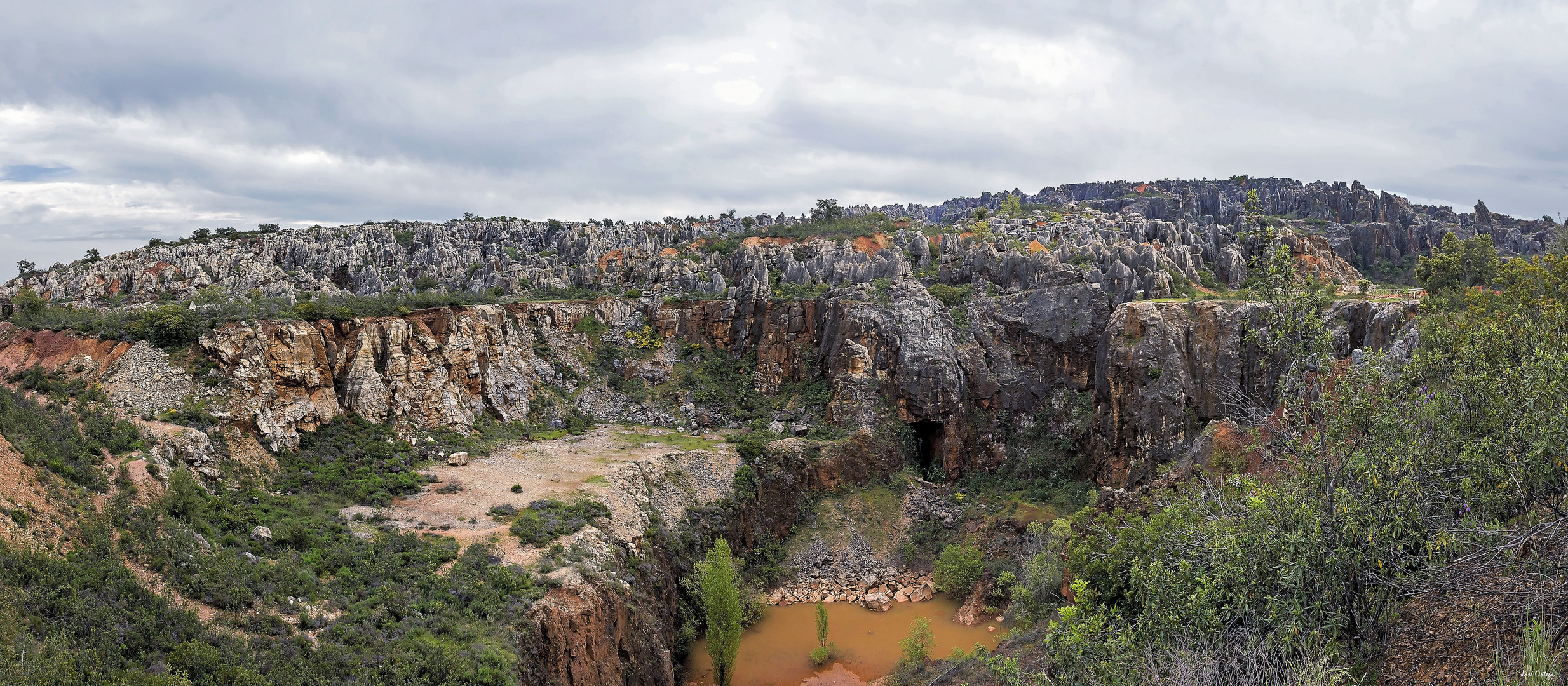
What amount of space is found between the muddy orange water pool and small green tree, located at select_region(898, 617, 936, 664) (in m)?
1.10

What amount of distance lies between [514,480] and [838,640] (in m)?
19.3

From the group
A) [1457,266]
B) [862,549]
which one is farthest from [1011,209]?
[862,549]

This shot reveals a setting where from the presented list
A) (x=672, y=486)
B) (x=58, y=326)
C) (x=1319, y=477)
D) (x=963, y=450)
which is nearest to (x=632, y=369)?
(x=672, y=486)

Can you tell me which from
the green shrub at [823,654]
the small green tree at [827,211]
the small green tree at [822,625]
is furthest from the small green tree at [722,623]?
the small green tree at [827,211]

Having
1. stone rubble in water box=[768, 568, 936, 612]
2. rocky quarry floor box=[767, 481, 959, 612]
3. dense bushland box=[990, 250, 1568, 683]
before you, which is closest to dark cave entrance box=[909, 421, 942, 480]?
rocky quarry floor box=[767, 481, 959, 612]

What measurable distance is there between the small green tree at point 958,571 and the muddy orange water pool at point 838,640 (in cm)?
97

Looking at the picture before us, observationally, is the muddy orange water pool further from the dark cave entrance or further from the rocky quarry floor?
the dark cave entrance

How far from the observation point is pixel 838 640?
114 ft

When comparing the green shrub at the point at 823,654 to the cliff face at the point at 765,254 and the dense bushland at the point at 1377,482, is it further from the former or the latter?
the cliff face at the point at 765,254

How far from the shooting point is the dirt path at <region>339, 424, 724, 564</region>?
2927 centimetres

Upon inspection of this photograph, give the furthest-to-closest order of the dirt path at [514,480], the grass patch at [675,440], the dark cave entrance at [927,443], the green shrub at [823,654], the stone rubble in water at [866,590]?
the dark cave entrance at [927,443], the grass patch at [675,440], the stone rubble in water at [866,590], the green shrub at [823,654], the dirt path at [514,480]

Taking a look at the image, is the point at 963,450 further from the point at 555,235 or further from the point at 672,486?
the point at 555,235

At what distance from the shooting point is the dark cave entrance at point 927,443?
51531 millimetres

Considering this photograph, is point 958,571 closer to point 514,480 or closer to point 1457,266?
point 514,480
